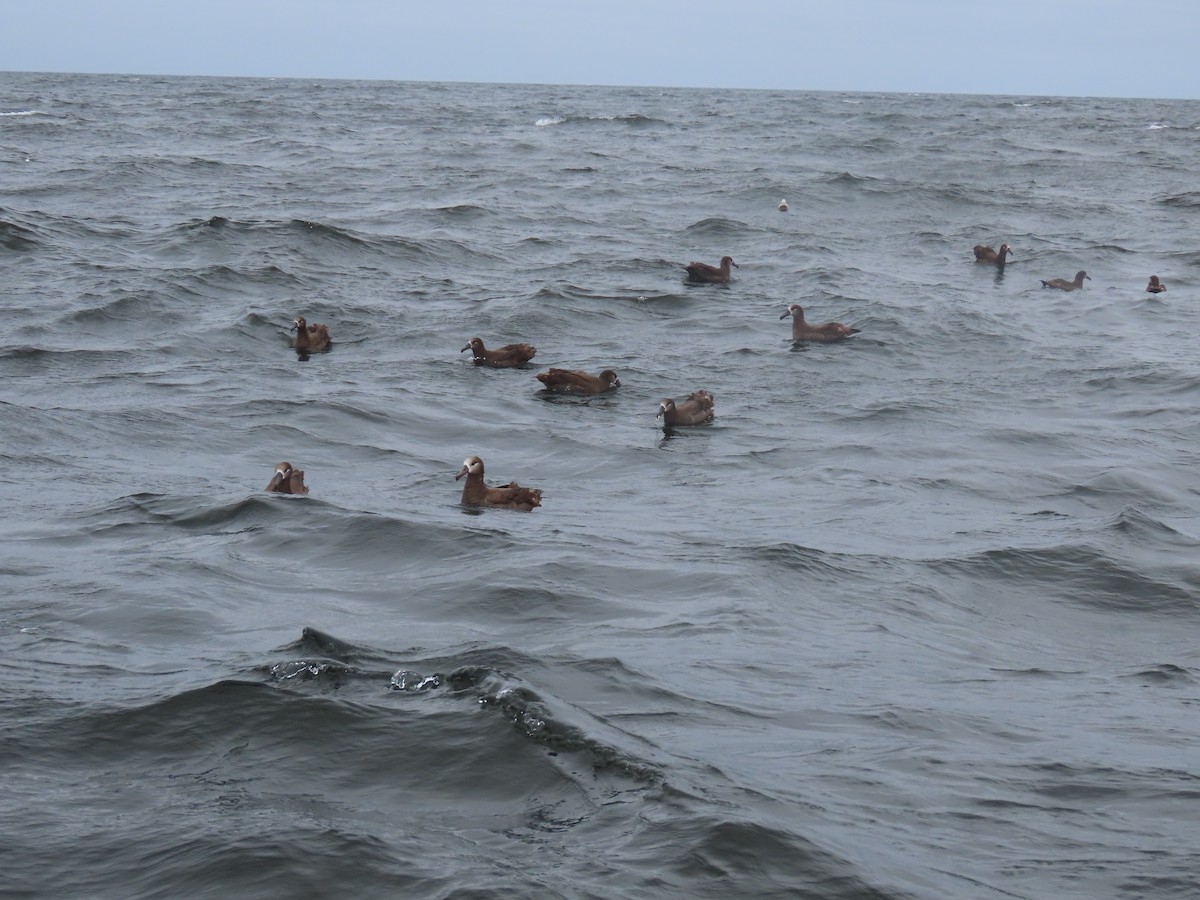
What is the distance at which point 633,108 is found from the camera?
87875mm

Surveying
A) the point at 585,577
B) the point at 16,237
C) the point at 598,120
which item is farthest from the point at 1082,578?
the point at 598,120

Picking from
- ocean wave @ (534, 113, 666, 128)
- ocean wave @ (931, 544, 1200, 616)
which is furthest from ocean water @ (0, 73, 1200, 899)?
ocean wave @ (534, 113, 666, 128)

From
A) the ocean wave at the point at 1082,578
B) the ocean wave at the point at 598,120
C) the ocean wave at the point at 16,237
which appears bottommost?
the ocean wave at the point at 1082,578

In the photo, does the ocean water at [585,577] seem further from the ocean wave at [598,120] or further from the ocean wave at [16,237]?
the ocean wave at [598,120]

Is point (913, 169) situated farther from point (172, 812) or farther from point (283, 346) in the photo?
point (172, 812)

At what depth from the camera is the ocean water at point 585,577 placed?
6.25 metres

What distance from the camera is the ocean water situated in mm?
6254

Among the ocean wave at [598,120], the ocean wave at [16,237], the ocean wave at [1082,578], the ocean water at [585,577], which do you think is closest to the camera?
the ocean water at [585,577]

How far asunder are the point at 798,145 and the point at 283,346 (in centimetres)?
3898

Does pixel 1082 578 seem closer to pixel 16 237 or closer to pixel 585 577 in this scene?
pixel 585 577

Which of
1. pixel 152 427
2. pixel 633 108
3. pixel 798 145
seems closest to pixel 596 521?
pixel 152 427

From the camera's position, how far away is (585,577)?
1031cm

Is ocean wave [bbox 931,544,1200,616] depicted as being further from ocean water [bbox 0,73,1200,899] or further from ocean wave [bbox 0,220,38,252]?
ocean wave [bbox 0,220,38,252]

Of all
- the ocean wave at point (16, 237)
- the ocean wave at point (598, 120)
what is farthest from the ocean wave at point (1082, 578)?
the ocean wave at point (598, 120)
